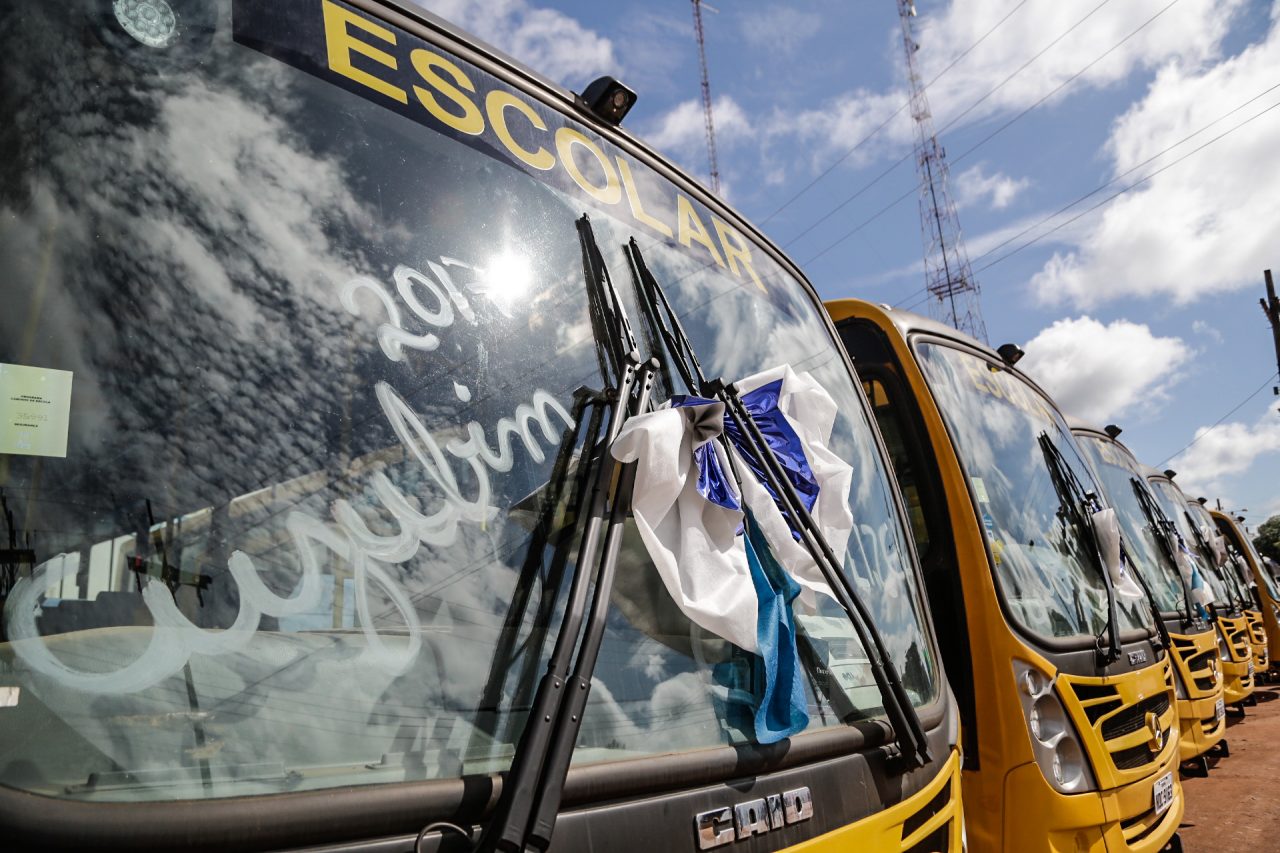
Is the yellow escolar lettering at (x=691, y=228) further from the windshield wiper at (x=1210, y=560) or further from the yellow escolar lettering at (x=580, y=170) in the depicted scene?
the windshield wiper at (x=1210, y=560)

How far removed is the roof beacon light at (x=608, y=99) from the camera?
7.49 feet

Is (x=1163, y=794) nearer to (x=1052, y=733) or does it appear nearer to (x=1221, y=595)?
Answer: (x=1052, y=733)

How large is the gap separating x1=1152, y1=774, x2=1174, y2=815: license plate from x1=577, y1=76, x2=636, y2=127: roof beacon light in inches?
132

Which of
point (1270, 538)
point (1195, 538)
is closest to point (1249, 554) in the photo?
point (1195, 538)

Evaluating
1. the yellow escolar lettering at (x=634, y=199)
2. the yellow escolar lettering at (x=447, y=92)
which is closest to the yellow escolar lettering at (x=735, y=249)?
the yellow escolar lettering at (x=634, y=199)

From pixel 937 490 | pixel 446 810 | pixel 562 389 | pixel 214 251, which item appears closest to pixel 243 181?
pixel 214 251

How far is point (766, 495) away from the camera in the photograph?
1872 mm

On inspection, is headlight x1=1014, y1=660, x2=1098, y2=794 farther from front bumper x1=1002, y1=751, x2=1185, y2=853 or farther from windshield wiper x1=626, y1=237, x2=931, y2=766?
windshield wiper x1=626, y1=237, x2=931, y2=766

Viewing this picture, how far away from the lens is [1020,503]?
3809 mm

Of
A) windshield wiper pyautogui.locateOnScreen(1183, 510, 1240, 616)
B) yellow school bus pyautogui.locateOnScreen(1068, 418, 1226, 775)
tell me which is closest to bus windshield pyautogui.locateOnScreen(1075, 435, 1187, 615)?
yellow school bus pyautogui.locateOnScreen(1068, 418, 1226, 775)

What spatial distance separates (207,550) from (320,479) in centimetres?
20

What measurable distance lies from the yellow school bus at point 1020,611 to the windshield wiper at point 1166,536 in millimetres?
3371

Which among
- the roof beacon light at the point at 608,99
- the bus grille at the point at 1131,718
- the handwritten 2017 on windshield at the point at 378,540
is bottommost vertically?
the bus grille at the point at 1131,718

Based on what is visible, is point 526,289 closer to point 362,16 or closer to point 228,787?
point 362,16
